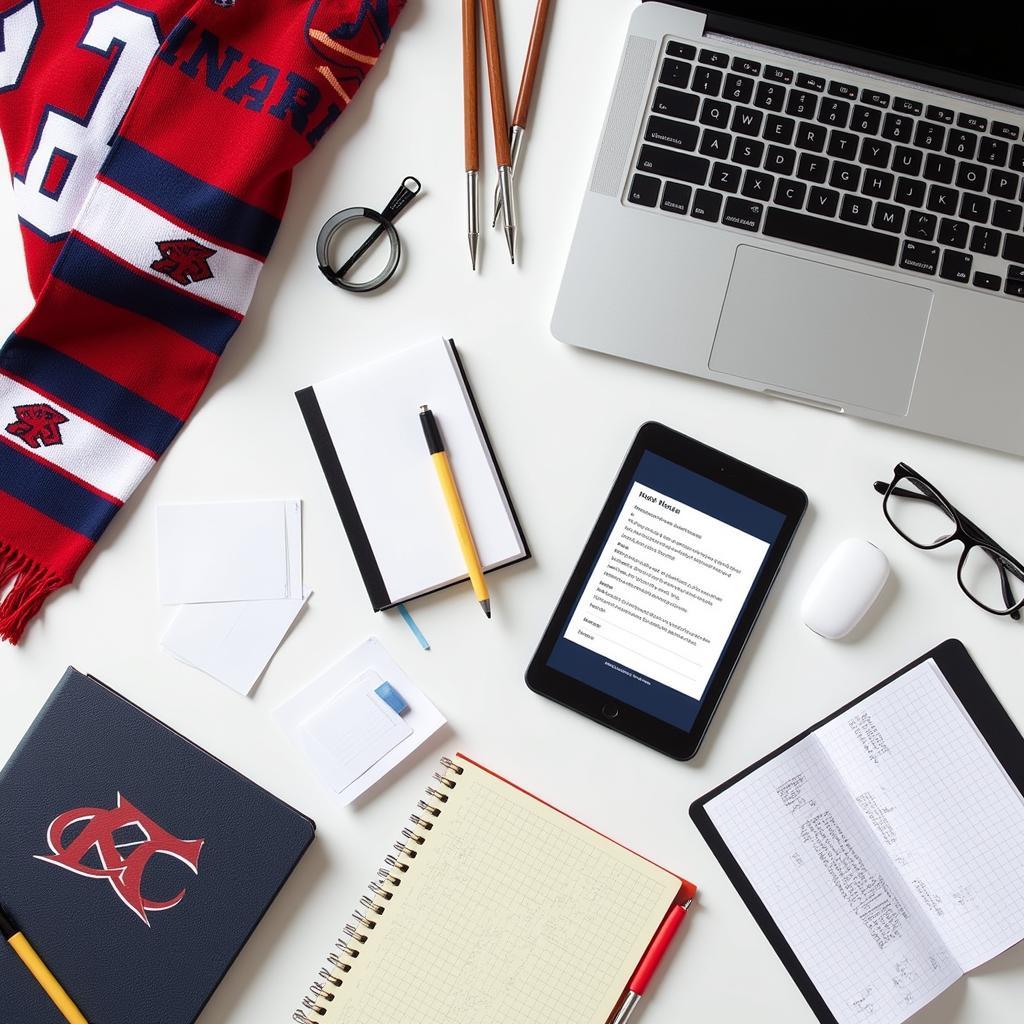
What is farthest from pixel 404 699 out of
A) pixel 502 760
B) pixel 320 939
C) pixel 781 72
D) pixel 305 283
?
pixel 781 72

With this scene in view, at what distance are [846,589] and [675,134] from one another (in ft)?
1.35

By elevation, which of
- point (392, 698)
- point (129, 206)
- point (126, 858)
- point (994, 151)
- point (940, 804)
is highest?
point (994, 151)

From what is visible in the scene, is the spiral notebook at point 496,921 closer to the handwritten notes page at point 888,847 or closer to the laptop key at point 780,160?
the handwritten notes page at point 888,847

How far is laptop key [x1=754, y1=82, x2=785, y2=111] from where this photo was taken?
85 cm

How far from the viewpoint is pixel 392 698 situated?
86cm

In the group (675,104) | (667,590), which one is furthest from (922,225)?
(667,590)

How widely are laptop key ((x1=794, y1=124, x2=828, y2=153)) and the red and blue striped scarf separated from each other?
37 centimetres

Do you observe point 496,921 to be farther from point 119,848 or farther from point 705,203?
point 705,203

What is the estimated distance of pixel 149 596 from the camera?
882 mm

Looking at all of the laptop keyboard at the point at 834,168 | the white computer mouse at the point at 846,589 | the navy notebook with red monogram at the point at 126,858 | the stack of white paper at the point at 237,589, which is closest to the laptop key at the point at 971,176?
the laptop keyboard at the point at 834,168

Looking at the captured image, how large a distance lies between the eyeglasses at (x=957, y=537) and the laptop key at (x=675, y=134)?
1.09ft

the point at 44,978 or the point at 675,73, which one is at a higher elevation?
the point at 675,73

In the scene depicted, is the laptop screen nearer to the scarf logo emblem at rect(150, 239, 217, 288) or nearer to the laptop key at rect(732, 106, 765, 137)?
the laptop key at rect(732, 106, 765, 137)

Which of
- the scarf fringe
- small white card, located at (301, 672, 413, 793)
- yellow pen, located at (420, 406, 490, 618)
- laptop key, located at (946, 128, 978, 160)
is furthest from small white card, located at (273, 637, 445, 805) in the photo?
laptop key, located at (946, 128, 978, 160)
